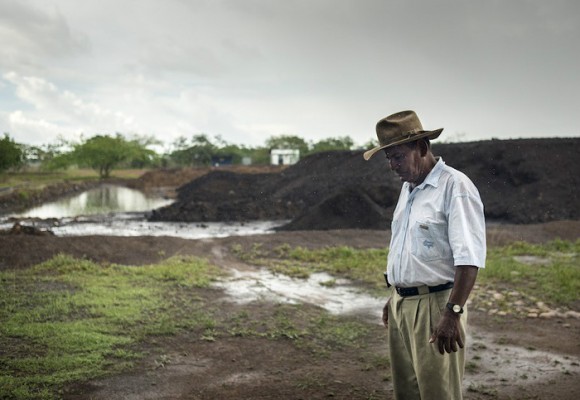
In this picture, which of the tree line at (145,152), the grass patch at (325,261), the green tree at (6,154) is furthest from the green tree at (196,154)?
the grass patch at (325,261)

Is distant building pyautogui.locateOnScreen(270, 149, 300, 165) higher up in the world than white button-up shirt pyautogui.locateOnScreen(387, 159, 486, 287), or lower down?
higher up

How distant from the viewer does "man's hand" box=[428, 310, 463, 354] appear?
9.02ft

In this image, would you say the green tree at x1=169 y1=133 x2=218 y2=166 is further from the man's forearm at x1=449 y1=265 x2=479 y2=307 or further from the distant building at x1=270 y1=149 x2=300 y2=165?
the man's forearm at x1=449 y1=265 x2=479 y2=307

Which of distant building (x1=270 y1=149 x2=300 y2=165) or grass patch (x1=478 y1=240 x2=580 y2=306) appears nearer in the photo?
A: grass patch (x1=478 y1=240 x2=580 y2=306)

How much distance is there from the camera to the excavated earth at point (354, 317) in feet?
15.7

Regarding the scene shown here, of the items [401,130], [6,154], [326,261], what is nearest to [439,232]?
[401,130]

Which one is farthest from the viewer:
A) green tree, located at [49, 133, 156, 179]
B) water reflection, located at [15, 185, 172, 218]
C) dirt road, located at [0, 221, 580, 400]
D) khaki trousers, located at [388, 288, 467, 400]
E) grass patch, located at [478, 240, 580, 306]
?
green tree, located at [49, 133, 156, 179]

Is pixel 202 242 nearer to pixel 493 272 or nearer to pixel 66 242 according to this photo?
pixel 66 242

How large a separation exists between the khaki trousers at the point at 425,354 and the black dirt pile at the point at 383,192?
1490 cm

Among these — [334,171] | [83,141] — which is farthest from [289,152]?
[334,171]

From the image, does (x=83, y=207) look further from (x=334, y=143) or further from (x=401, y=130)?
(x=334, y=143)

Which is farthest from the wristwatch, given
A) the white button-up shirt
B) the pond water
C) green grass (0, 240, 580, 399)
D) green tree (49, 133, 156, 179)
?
green tree (49, 133, 156, 179)

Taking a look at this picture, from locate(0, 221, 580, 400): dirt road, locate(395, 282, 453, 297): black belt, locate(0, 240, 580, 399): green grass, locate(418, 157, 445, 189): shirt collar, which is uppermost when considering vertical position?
locate(418, 157, 445, 189): shirt collar

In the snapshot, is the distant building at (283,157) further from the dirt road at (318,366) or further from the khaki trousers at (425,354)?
the khaki trousers at (425,354)
